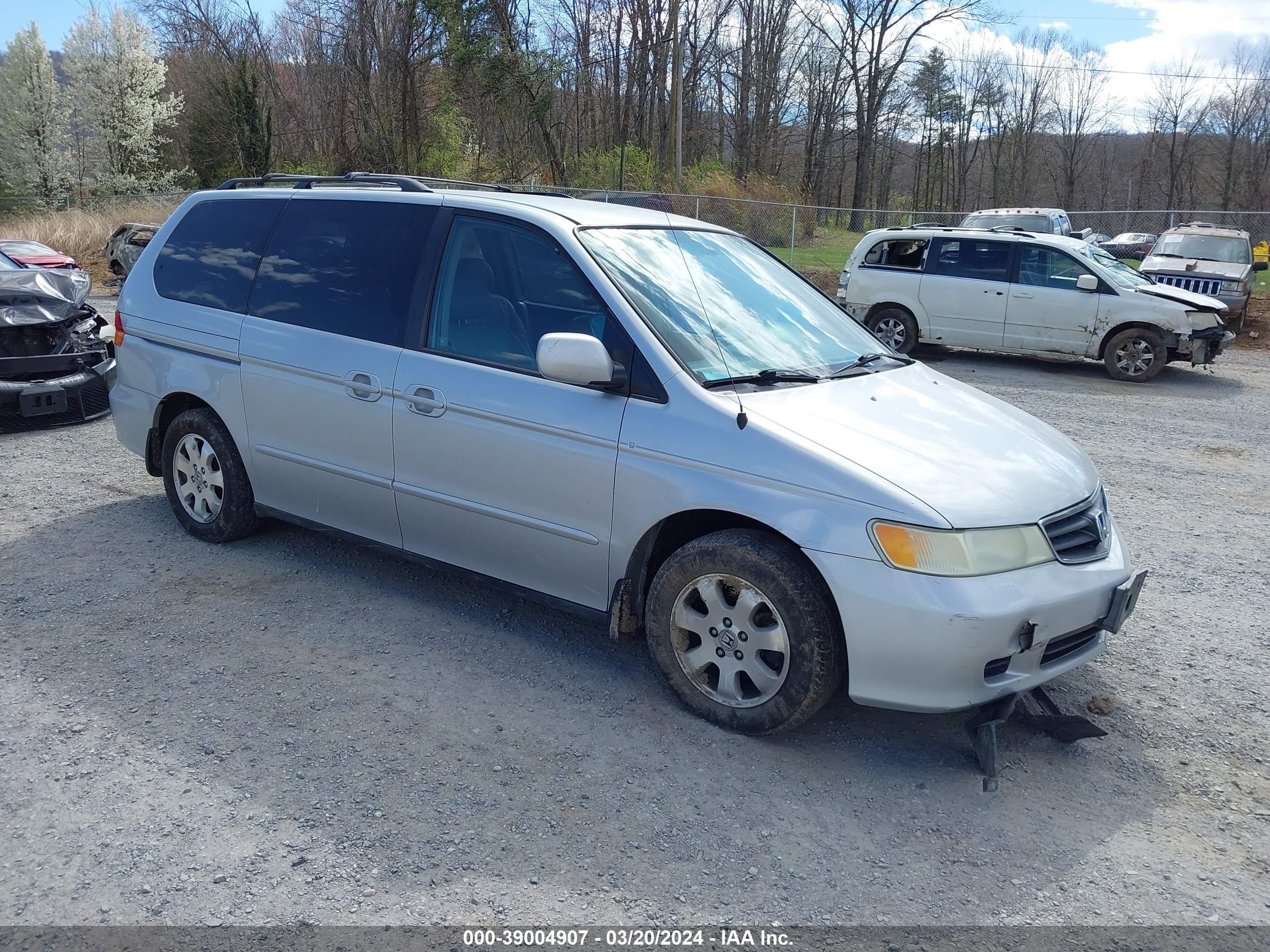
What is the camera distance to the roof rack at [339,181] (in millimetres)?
4949

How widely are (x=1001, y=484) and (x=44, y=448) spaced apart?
724cm

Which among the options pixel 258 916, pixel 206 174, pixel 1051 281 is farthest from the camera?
pixel 206 174

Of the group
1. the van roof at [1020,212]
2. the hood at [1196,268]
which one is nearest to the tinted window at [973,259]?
the hood at [1196,268]

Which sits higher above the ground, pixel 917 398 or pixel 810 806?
pixel 917 398

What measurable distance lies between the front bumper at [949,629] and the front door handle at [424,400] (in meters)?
1.77

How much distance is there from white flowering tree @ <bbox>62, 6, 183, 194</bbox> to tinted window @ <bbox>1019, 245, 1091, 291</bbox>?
130 ft

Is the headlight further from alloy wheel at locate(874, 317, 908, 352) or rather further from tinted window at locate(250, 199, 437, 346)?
alloy wheel at locate(874, 317, 908, 352)

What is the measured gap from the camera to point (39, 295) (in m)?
8.32

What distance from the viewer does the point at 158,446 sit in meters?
5.80

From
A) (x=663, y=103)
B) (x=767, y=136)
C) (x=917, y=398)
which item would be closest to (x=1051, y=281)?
(x=917, y=398)

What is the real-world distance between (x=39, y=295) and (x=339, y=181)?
4.46m

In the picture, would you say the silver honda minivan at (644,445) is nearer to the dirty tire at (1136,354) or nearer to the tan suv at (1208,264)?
the dirty tire at (1136,354)

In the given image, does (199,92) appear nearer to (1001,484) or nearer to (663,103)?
(663,103)

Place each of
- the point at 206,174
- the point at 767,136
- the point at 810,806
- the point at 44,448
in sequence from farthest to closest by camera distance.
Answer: the point at 767,136
the point at 206,174
the point at 44,448
the point at 810,806
